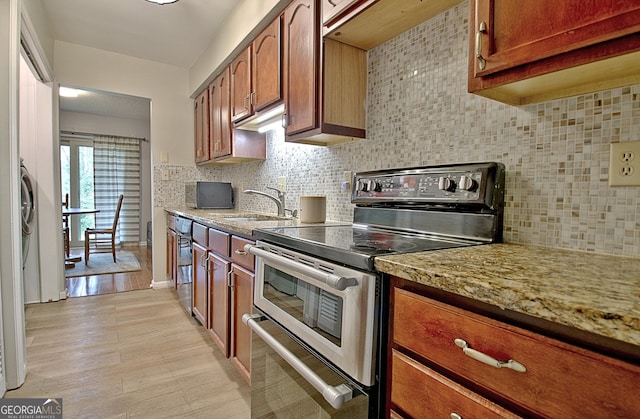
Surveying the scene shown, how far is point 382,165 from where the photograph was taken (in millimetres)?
1596

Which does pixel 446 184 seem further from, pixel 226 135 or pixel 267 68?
pixel 226 135

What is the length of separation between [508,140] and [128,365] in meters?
2.32

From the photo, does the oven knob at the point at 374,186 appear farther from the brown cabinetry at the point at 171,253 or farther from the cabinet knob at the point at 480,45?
the brown cabinetry at the point at 171,253

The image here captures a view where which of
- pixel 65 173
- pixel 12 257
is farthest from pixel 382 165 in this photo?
pixel 65 173

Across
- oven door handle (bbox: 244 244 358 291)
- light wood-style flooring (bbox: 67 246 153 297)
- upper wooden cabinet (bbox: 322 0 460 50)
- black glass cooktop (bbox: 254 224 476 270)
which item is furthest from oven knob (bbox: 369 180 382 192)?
light wood-style flooring (bbox: 67 246 153 297)

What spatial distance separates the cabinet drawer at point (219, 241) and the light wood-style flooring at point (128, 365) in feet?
2.32

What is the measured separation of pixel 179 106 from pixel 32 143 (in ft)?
4.59

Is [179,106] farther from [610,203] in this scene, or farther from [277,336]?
[610,203]

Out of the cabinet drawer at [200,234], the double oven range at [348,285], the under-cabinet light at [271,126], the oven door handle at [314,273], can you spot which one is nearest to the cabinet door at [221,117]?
the under-cabinet light at [271,126]

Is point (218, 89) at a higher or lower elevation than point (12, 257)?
higher

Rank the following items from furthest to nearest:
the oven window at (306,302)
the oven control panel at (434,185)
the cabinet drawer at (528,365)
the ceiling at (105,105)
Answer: the ceiling at (105,105)
the oven control panel at (434,185)
the oven window at (306,302)
the cabinet drawer at (528,365)

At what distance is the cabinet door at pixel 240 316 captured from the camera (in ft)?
5.27

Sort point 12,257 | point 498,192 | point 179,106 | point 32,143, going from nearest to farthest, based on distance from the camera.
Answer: point 498,192
point 12,257
point 32,143
point 179,106

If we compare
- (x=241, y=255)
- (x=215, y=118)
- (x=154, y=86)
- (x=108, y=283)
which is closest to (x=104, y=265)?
(x=108, y=283)
